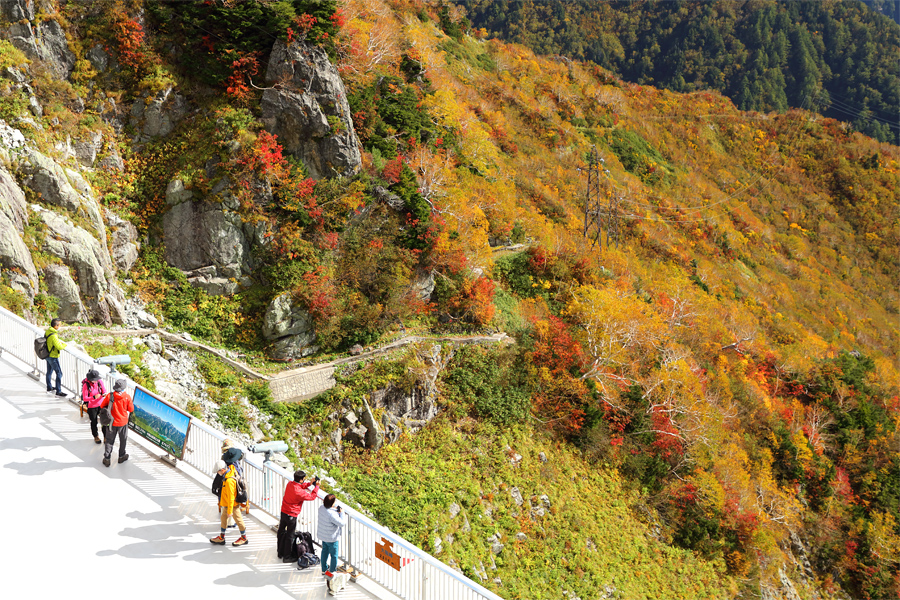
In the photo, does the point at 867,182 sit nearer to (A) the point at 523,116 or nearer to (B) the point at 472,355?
(A) the point at 523,116

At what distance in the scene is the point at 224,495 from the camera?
7945 millimetres

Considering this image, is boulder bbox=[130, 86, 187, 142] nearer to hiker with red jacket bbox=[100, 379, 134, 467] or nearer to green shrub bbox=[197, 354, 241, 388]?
green shrub bbox=[197, 354, 241, 388]

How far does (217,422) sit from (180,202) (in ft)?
25.5

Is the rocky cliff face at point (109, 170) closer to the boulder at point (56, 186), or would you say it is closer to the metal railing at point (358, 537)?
the boulder at point (56, 186)

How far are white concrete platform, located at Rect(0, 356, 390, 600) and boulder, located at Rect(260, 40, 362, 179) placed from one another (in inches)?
518

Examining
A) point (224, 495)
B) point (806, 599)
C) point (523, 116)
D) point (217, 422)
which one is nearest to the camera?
point (224, 495)

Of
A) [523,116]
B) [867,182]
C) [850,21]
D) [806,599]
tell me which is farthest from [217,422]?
[850,21]

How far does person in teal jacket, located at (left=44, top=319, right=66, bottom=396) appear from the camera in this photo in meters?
10.8

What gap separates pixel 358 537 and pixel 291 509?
3.25 ft

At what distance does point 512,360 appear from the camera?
75.0ft

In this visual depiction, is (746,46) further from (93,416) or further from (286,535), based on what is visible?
(286,535)

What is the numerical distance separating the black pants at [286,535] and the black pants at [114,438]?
3367 millimetres

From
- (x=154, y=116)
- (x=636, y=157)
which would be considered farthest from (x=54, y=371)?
(x=636, y=157)

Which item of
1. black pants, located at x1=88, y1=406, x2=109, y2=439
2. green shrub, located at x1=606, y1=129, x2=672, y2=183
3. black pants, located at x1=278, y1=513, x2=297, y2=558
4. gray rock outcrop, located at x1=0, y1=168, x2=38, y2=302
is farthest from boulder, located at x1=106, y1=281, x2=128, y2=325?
green shrub, located at x1=606, y1=129, x2=672, y2=183
